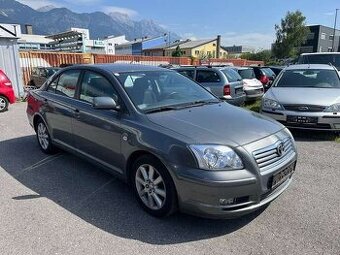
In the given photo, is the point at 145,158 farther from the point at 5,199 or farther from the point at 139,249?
Result: the point at 5,199

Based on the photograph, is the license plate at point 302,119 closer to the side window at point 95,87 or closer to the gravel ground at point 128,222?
the gravel ground at point 128,222

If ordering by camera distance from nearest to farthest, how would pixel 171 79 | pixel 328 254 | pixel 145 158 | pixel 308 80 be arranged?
pixel 328 254 < pixel 145 158 < pixel 171 79 < pixel 308 80

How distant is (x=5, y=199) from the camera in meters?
3.91

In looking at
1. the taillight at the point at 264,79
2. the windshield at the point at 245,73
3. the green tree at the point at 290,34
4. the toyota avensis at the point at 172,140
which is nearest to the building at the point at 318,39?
the green tree at the point at 290,34

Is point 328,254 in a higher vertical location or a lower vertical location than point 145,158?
lower

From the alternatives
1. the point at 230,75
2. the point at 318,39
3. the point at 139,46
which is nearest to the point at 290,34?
the point at 318,39

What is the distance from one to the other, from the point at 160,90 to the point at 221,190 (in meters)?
1.76

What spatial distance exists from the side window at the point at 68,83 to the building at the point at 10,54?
9602mm

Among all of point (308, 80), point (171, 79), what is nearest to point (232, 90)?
point (308, 80)

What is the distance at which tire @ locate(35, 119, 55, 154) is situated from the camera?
546 cm

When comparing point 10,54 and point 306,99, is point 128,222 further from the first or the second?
point 10,54

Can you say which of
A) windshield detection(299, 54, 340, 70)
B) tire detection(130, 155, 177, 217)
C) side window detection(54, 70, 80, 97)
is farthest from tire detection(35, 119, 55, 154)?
windshield detection(299, 54, 340, 70)

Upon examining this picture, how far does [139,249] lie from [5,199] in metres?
2.04

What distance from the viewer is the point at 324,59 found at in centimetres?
1143
